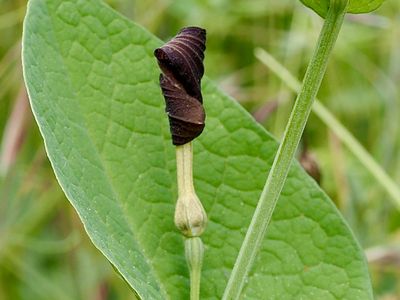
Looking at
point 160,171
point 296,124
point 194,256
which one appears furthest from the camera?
point 160,171

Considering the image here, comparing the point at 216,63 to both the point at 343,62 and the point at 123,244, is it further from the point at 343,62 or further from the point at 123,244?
the point at 123,244

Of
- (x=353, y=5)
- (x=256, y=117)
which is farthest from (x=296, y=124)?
(x=256, y=117)

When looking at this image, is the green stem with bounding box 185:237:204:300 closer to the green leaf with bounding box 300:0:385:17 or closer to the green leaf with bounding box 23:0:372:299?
the green leaf with bounding box 23:0:372:299

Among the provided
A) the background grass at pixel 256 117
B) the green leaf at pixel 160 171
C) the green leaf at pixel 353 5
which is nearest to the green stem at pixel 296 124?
the green leaf at pixel 353 5

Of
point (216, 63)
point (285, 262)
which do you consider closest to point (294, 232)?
point (285, 262)

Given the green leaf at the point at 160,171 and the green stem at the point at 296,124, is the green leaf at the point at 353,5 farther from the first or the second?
the green leaf at the point at 160,171

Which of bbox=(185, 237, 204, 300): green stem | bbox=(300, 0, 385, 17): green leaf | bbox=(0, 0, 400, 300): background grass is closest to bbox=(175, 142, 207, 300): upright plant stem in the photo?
bbox=(185, 237, 204, 300): green stem

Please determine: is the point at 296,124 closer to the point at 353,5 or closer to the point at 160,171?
the point at 353,5
